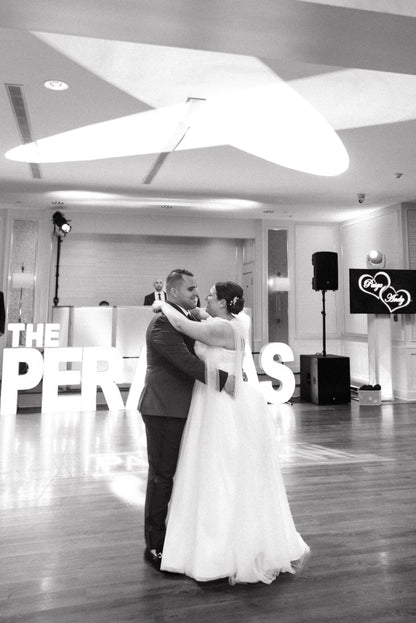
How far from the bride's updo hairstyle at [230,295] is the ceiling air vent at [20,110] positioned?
2.99 meters

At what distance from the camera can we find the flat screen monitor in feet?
23.6

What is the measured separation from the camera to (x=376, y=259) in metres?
7.84

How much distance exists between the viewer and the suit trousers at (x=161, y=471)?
2.29 metres

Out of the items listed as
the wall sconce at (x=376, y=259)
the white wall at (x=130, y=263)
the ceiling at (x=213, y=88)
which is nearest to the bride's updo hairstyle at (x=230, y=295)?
the ceiling at (x=213, y=88)

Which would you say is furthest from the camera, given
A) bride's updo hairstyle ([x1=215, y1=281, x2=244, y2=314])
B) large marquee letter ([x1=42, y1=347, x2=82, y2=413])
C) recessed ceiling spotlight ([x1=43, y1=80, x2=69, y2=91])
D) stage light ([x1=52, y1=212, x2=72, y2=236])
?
stage light ([x1=52, y1=212, x2=72, y2=236])

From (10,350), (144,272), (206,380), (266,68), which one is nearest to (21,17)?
(266,68)

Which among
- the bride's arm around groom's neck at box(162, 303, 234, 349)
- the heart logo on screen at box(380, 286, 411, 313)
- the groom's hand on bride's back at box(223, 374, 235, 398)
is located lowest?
the groom's hand on bride's back at box(223, 374, 235, 398)

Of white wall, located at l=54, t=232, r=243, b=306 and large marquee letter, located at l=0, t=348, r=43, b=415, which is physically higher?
white wall, located at l=54, t=232, r=243, b=306

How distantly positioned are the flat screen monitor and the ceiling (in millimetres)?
1312

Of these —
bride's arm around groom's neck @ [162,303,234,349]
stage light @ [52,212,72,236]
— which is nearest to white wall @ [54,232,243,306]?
stage light @ [52,212,72,236]

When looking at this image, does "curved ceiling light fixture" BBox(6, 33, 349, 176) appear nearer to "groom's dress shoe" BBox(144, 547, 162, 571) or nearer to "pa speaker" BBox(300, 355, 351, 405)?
"pa speaker" BBox(300, 355, 351, 405)

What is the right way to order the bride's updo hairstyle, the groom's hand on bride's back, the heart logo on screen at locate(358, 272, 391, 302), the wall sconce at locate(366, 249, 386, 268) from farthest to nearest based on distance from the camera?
the wall sconce at locate(366, 249, 386, 268) < the heart logo on screen at locate(358, 272, 391, 302) < the bride's updo hairstyle < the groom's hand on bride's back

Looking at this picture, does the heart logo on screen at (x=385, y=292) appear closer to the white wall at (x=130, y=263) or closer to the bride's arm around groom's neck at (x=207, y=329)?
the white wall at (x=130, y=263)

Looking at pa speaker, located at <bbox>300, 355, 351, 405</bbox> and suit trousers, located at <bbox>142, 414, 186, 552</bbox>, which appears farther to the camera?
pa speaker, located at <bbox>300, 355, 351, 405</bbox>
